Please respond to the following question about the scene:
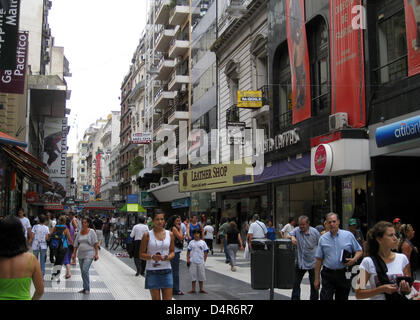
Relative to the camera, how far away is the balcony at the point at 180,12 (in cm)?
4412

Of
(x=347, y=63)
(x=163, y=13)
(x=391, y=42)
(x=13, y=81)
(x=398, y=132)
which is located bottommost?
(x=398, y=132)

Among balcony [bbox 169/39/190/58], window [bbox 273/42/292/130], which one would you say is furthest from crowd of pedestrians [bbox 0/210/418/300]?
balcony [bbox 169/39/190/58]

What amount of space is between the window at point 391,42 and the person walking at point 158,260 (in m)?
10.9

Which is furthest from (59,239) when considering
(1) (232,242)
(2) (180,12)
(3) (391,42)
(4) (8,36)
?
(2) (180,12)

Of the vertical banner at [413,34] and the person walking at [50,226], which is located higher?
the vertical banner at [413,34]

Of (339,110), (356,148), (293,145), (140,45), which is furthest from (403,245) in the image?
(140,45)

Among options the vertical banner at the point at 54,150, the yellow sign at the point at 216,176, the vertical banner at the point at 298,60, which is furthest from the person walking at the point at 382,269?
the vertical banner at the point at 54,150

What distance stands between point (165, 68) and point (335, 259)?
144 ft

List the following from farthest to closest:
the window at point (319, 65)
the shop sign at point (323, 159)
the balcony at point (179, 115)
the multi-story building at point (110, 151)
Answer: the multi-story building at point (110, 151), the balcony at point (179, 115), the window at point (319, 65), the shop sign at point (323, 159)

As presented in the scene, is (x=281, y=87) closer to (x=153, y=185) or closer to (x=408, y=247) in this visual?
(x=408, y=247)

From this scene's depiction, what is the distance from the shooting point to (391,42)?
16.0 m

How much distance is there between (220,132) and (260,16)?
9.02 m

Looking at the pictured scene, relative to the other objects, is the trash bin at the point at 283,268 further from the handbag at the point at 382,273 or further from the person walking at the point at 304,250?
the handbag at the point at 382,273

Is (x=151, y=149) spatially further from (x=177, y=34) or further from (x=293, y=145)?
(x=293, y=145)
